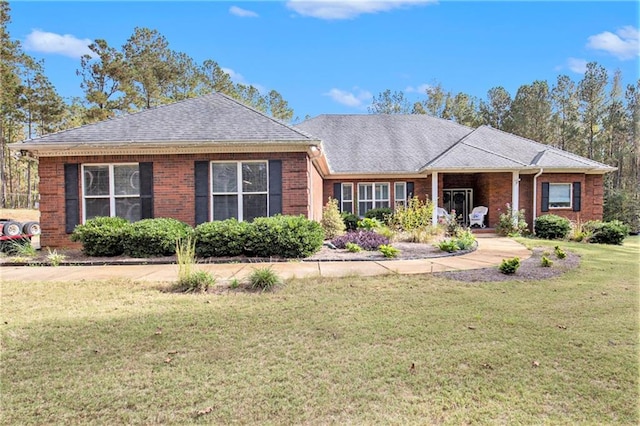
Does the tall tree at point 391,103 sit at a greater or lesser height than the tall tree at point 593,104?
greater

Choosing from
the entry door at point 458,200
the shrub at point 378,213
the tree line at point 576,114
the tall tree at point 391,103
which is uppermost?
the tall tree at point 391,103

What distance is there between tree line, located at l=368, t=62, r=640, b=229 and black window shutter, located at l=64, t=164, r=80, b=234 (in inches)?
1277

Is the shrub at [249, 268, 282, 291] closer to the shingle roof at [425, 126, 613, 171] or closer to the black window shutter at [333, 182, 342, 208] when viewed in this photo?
the shingle roof at [425, 126, 613, 171]

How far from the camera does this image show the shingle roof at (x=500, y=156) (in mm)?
14867

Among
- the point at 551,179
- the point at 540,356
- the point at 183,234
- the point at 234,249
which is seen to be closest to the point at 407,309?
the point at 540,356

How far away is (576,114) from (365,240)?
3066 cm

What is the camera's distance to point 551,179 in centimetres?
1596

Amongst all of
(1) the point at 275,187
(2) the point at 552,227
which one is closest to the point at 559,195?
(2) the point at 552,227

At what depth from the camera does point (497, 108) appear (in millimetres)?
34500

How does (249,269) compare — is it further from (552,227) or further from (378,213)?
(552,227)

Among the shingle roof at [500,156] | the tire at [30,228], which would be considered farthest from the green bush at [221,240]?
the shingle roof at [500,156]

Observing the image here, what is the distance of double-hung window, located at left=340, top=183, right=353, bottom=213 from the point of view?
1717cm

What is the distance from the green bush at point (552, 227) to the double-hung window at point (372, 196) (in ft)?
21.1

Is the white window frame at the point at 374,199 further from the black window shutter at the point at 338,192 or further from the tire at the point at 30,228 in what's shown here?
the tire at the point at 30,228
